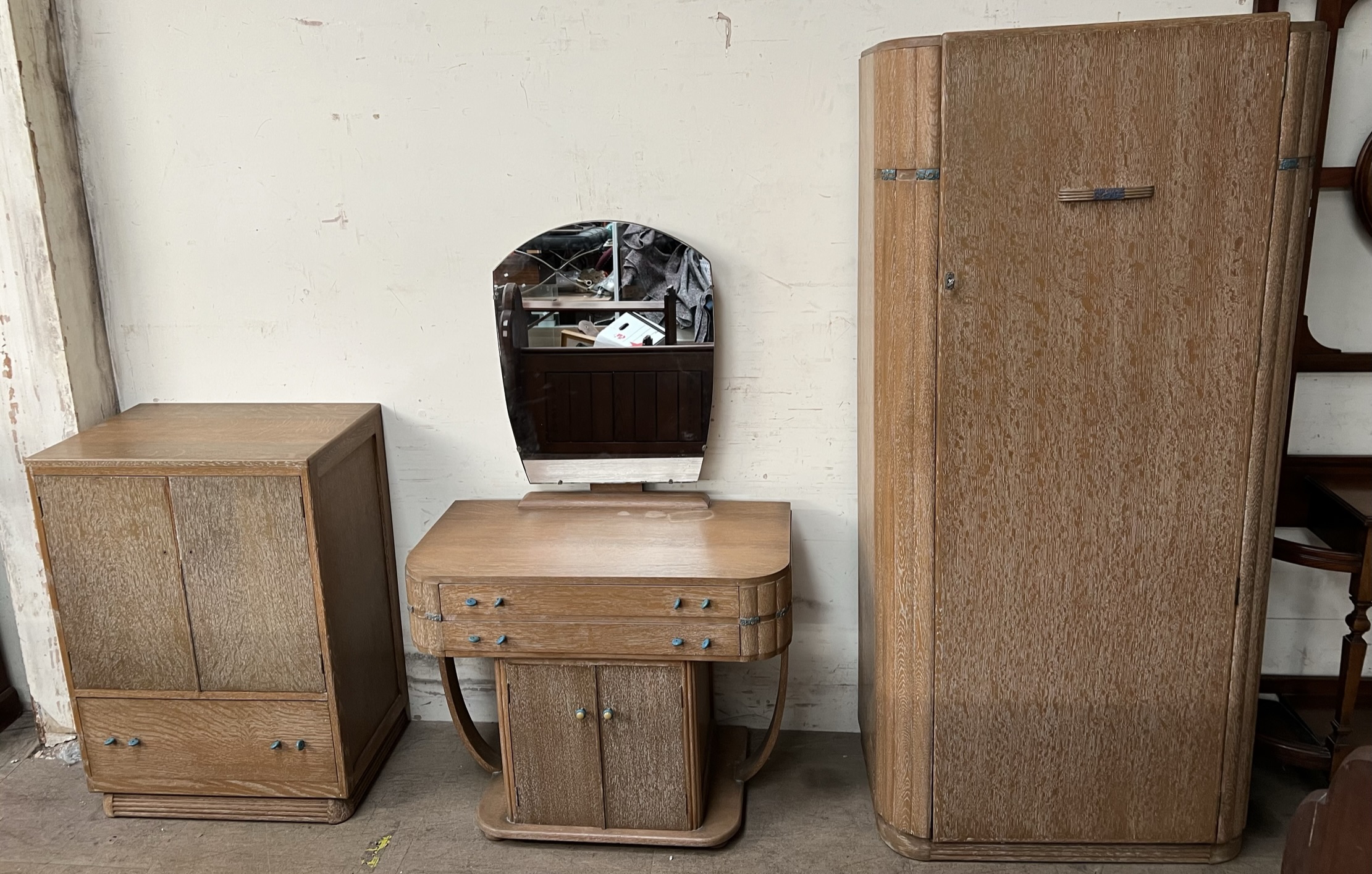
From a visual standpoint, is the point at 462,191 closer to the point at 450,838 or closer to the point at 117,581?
the point at 117,581

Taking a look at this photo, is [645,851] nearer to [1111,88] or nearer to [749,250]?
[749,250]

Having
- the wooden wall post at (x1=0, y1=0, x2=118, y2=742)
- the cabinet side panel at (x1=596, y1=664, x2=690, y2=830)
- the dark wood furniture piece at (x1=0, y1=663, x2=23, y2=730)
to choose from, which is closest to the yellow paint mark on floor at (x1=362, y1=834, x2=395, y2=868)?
the cabinet side panel at (x1=596, y1=664, x2=690, y2=830)

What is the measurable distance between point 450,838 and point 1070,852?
1.46 meters

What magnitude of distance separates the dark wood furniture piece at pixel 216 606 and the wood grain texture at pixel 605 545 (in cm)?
30

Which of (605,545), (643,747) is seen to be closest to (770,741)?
(643,747)

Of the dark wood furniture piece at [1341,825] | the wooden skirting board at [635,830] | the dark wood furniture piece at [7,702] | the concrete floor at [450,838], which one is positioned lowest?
the concrete floor at [450,838]

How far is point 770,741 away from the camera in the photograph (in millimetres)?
2713

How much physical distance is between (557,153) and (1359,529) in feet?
6.74

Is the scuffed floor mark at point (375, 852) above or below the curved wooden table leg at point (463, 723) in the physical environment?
below

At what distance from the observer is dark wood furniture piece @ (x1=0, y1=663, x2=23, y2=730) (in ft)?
10.4

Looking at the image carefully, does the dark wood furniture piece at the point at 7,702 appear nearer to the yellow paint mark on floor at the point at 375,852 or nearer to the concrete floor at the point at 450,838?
the concrete floor at the point at 450,838

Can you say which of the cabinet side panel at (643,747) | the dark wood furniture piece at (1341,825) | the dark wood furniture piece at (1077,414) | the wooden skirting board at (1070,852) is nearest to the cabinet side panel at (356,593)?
the cabinet side panel at (643,747)

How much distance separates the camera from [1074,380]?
2170 millimetres

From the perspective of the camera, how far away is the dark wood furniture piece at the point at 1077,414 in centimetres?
202
